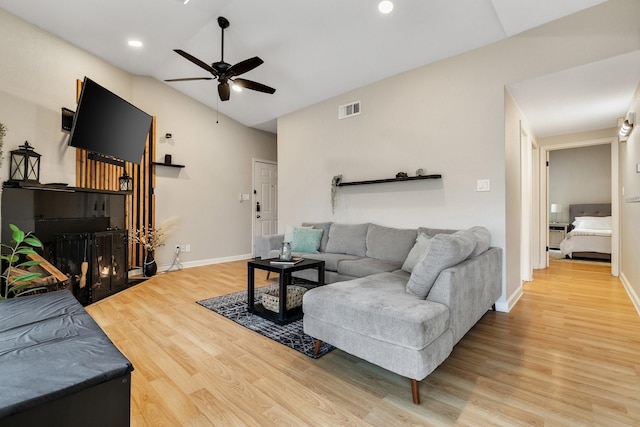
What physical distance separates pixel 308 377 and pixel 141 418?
34.7 inches

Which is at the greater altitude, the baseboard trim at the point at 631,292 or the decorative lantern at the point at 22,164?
the decorative lantern at the point at 22,164

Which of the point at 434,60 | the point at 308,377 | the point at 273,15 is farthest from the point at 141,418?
the point at 434,60

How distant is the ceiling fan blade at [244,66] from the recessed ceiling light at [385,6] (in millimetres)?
1237

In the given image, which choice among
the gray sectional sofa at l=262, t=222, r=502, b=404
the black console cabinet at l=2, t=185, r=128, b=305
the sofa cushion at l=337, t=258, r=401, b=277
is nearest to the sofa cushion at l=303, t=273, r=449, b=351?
the gray sectional sofa at l=262, t=222, r=502, b=404

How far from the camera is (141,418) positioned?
1477 mm

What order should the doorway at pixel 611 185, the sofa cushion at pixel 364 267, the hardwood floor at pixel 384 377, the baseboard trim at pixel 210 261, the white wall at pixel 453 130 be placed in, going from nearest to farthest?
the hardwood floor at pixel 384 377 → the white wall at pixel 453 130 → the sofa cushion at pixel 364 267 → the doorway at pixel 611 185 → the baseboard trim at pixel 210 261

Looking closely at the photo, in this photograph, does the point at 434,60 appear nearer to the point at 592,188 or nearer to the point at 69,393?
the point at 69,393

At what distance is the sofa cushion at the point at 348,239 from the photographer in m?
3.88

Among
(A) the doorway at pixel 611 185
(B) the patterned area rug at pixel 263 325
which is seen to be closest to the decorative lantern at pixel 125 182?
(B) the patterned area rug at pixel 263 325

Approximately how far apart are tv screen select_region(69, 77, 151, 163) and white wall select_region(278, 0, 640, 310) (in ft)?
8.29

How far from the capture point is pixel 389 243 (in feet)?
11.7

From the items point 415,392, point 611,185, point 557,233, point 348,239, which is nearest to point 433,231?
point 348,239

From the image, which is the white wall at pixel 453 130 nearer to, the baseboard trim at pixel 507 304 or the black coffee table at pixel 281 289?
the baseboard trim at pixel 507 304

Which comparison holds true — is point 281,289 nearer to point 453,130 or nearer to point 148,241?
point 453,130
